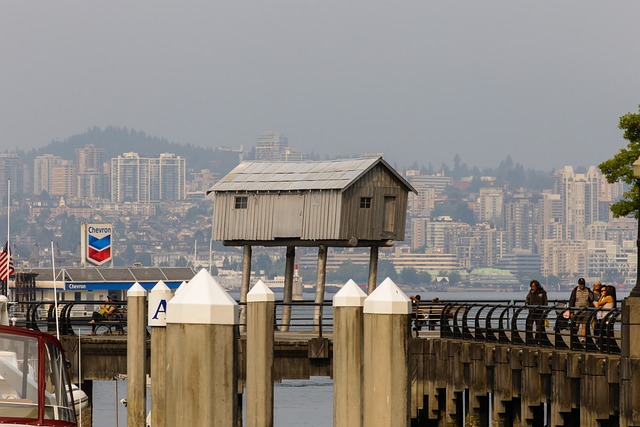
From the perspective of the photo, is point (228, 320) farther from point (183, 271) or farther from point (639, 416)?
point (183, 271)

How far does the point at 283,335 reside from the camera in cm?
4103

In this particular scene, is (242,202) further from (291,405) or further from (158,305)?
(291,405)

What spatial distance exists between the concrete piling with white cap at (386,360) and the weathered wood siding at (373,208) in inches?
1064

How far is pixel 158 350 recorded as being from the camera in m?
29.7

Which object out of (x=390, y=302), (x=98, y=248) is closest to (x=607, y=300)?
(x=390, y=302)

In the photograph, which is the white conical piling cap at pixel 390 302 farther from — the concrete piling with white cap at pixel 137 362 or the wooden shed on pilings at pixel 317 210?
the wooden shed on pilings at pixel 317 210

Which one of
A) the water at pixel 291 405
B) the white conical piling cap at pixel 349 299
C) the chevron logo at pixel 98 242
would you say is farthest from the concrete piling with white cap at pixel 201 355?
the water at pixel 291 405

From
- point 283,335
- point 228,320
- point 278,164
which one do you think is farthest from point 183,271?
point 228,320

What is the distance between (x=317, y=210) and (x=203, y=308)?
32435mm

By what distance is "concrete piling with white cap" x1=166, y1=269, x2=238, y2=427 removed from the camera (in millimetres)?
13016

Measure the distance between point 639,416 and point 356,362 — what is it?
4.10 metres

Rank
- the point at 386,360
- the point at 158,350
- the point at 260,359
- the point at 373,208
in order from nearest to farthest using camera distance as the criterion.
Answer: the point at 386,360 → the point at 260,359 → the point at 158,350 → the point at 373,208

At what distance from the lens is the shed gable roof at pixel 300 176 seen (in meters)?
46.1

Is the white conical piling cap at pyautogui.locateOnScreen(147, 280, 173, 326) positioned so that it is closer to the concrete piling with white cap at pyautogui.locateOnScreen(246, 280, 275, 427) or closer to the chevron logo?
the concrete piling with white cap at pyautogui.locateOnScreen(246, 280, 275, 427)
